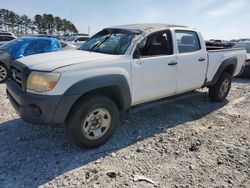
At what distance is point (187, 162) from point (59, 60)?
2243mm

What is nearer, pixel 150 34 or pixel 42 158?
pixel 42 158

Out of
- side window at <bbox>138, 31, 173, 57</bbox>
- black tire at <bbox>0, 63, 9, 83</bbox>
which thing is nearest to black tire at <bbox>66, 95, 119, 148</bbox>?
side window at <bbox>138, 31, 173, 57</bbox>

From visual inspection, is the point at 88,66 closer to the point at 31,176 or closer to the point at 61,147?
the point at 61,147

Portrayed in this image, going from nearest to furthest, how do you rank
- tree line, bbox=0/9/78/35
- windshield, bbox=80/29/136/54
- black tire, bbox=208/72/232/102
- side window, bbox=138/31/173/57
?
windshield, bbox=80/29/136/54, side window, bbox=138/31/173/57, black tire, bbox=208/72/232/102, tree line, bbox=0/9/78/35

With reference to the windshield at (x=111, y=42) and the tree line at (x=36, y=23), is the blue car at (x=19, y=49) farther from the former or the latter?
the tree line at (x=36, y=23)

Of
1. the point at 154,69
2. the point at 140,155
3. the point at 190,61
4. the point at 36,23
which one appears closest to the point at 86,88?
the point at 140,155

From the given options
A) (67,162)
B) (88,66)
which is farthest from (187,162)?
(88,66)

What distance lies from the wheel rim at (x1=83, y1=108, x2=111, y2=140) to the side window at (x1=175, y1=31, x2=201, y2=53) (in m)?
2.00

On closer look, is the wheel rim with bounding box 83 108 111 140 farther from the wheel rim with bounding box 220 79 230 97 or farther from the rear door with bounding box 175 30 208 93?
the wheel rim with bounding box 220 79 230 97

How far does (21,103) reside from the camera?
3439 millimetres

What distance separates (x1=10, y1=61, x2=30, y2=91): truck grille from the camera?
3457 millimetres

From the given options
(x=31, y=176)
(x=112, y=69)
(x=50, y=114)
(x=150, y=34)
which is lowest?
(x=31, y=176)

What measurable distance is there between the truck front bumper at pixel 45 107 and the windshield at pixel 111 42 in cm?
121

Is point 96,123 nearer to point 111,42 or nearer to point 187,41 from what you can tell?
point 111,42
